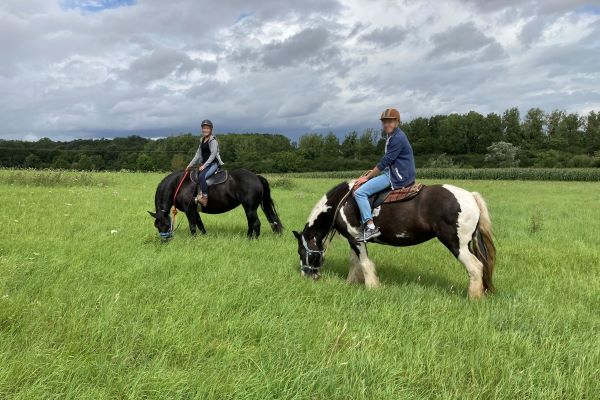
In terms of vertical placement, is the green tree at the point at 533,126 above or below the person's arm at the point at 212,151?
above

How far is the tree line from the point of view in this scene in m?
76.3

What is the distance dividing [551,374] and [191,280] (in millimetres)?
4295

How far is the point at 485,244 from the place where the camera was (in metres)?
5.69

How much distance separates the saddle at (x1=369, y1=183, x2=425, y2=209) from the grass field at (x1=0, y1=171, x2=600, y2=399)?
1.33 meters

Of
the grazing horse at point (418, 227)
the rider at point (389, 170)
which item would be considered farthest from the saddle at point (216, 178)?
the rider at point (389, 170)

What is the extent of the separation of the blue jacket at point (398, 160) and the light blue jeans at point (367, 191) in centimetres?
13

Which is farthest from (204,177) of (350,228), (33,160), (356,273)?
(33,160)

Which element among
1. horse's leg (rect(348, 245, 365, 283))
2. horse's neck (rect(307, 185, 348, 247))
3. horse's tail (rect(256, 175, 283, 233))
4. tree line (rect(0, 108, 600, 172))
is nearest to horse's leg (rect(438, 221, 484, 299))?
horse's leg (rect(348, 245, 365, 283))

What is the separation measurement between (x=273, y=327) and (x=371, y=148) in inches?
4213

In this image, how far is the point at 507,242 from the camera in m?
9.58

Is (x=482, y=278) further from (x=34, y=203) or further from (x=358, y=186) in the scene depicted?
(x=34, y=203)

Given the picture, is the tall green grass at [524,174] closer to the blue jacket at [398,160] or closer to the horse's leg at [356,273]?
the horse's leg at [356,273]

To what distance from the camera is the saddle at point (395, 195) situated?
231 inches

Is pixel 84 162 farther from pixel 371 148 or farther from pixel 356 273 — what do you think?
pixel 356 273
